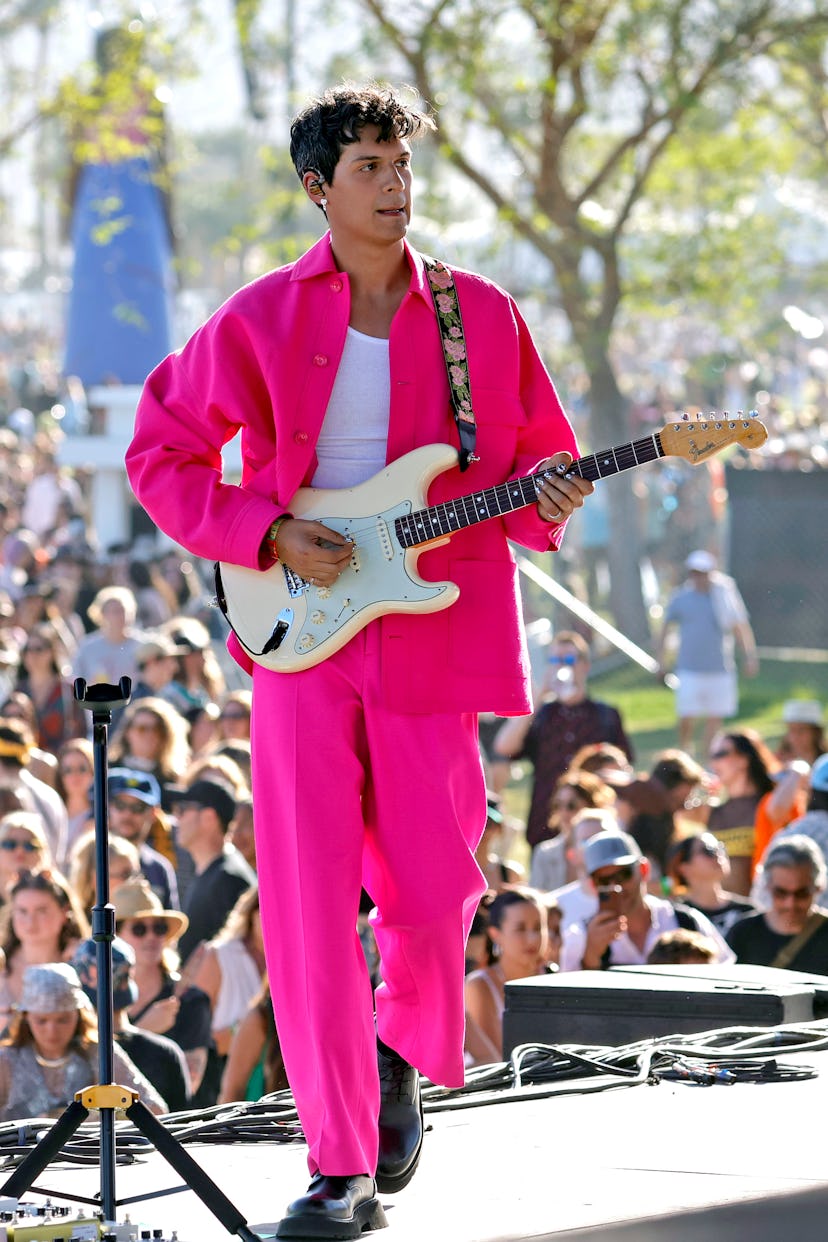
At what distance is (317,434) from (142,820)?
504 cm

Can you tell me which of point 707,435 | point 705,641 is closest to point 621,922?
point 707,435

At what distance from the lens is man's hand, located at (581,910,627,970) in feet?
24.1

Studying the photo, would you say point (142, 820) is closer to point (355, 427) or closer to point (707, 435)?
point (355, 427)

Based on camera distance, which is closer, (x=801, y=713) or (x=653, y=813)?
(x=653, y=813)

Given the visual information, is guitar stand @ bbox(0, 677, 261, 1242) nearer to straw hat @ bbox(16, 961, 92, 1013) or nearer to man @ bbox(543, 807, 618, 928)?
straw hat @ bbox(16, 961, 92, 1013)

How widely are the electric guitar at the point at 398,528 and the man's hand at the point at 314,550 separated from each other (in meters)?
0.04

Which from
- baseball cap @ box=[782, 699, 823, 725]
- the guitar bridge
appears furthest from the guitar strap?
baseball cap @ box=[782, 699, 823, 725]

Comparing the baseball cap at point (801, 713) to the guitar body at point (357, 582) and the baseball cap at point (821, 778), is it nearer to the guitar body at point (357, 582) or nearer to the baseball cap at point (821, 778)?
the baseball cap at point (821, 778)

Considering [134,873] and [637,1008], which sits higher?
[134,873]

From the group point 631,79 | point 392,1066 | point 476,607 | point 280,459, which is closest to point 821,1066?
A: point 392,1066

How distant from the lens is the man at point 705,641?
1477 centimetres

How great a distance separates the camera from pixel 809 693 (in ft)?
61.0

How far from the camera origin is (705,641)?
14867mm

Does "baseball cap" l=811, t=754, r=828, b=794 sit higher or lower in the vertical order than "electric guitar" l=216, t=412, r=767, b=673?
lower
